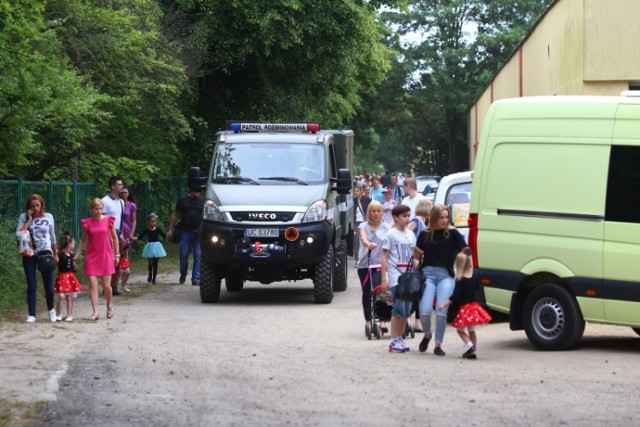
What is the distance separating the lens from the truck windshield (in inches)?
816

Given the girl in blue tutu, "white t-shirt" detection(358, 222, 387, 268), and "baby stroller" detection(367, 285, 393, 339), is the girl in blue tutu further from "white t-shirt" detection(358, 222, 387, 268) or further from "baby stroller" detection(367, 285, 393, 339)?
"baby stroller" detection(367, 285, 393, 339)

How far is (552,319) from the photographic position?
13711 millimetres

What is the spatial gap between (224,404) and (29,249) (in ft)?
25.4

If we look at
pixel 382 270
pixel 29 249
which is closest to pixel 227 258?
pixel 29 249

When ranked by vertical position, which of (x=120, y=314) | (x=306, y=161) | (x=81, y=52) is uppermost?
(x=81, y=52)

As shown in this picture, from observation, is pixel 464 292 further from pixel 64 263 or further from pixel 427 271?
pixel 64 263

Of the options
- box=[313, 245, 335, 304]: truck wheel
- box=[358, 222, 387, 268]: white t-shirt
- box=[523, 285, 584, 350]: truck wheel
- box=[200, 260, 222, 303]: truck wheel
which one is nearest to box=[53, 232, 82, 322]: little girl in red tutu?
box=[200, 260, 222, 303]: truck wheel

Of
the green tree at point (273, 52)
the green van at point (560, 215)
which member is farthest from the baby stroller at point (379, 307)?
the green tree at point (273, 52)

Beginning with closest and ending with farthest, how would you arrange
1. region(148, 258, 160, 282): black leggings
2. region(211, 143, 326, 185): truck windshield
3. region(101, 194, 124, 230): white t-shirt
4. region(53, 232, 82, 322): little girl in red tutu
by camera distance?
region(53, 232, 82, 322): little girl in red tutu
region(211, 143, 326, 185): truck windshield
region(101, 194, 124, 230): white t-shirt
region(148, 258, 160, 282): black leggings

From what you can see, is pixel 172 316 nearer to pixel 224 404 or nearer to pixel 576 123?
pixel 576 123

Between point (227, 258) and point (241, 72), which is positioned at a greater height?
point (241, 72)

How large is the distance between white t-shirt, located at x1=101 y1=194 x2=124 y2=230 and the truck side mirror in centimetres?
351

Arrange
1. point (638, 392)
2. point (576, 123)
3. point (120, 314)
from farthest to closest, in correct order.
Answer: point (120, 314)
point (576, 123)
point (638, 392)

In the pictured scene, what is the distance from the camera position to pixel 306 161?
2095 cm
